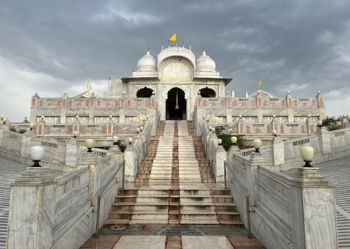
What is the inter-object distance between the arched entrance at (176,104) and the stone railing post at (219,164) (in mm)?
25620

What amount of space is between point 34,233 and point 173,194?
641 cm

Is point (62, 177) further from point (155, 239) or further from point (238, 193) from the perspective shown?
point (238, 193)

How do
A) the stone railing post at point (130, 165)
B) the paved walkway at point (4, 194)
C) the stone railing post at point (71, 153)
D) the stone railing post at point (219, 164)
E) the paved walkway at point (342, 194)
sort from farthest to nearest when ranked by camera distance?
the stone railing post at point (71, 153), the stone railing post at point (219, 164), the stone railing post at point (130, 165), the paved walkway at point (4, 194), the paved walkway at point (342, 194)

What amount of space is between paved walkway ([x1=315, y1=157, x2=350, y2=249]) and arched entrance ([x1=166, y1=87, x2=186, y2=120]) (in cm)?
2691

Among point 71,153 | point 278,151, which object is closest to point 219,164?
point 278,151

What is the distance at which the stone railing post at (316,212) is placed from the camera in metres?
4.18

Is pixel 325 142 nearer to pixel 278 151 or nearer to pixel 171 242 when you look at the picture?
pixel 278 151

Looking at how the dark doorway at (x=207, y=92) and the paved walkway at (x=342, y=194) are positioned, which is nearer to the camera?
the paved walkway at (x=342, y=194)

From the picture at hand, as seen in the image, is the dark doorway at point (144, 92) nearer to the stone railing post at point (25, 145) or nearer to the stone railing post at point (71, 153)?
the stone railing post at point (25, 145)

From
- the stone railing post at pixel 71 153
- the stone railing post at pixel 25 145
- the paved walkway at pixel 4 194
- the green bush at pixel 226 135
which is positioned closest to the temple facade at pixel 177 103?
the green bush at pixel 226 135

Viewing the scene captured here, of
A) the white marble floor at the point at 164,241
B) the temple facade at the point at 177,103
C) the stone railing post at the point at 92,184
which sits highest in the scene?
the temple facade at the point at 177,103

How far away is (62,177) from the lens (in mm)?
5660

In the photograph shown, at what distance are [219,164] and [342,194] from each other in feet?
17.7

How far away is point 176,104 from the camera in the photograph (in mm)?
38906
